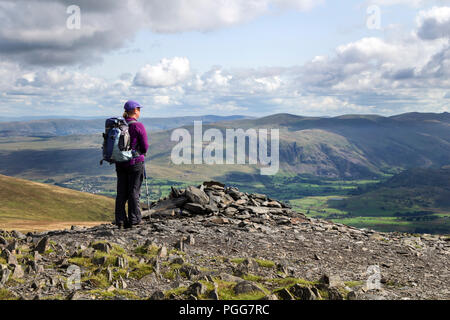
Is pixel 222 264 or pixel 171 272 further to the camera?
pixel 222 264

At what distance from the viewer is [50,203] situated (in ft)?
463

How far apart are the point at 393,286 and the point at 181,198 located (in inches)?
636

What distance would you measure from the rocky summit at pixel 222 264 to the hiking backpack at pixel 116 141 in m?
3.64

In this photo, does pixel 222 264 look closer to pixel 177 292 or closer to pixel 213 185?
pixel 177 292

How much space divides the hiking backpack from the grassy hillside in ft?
347

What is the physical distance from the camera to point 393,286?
11.8 m

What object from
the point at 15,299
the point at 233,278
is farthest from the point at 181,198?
the point at 15,299

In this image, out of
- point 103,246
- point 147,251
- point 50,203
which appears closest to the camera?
point 103,246

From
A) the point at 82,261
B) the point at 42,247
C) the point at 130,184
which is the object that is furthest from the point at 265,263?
the point at 42,247

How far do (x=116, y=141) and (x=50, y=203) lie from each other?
141 m

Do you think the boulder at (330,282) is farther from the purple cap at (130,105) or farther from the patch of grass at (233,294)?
the purple cap at (130,105)

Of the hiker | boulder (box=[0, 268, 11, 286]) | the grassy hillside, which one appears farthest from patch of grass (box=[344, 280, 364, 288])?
the grassy hillside

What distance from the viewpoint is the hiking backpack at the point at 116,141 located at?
16.4m
